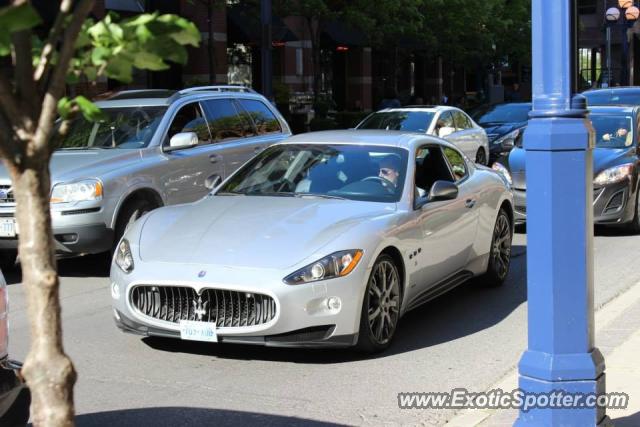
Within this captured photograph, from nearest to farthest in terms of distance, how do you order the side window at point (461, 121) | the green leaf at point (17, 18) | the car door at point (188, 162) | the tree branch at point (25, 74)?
the green leaf at point (17, 18), the tree branch at point (25, 74), the car door at point (188, 162), the side window at point (461, 121)

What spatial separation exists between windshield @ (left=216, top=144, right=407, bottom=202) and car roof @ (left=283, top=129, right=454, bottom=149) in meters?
0.07

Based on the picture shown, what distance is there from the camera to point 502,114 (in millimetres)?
23766

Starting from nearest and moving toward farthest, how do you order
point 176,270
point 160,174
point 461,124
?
point 176,270
point 160,174
point 461,124

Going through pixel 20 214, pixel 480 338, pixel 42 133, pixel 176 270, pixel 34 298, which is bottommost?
pixel 480 338

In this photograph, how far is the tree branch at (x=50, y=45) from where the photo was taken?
2.25 meters

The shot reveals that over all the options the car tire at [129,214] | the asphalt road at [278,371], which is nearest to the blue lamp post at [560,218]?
the asphalt road at [278,371]

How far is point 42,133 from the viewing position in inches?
86.2

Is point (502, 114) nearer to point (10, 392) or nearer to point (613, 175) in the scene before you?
point (613, 175)

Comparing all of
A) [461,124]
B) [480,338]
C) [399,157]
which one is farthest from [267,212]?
[461,124]

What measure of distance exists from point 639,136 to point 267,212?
26.0 feet

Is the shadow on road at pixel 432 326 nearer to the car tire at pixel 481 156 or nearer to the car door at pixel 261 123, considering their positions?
the car door at pixel 261 123

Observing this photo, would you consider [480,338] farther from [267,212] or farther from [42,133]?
[42,133]

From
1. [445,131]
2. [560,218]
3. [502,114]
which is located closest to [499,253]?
[560,218]

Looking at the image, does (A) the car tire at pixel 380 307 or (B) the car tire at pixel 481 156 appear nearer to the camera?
(A) the car tire at pixel 380 307
